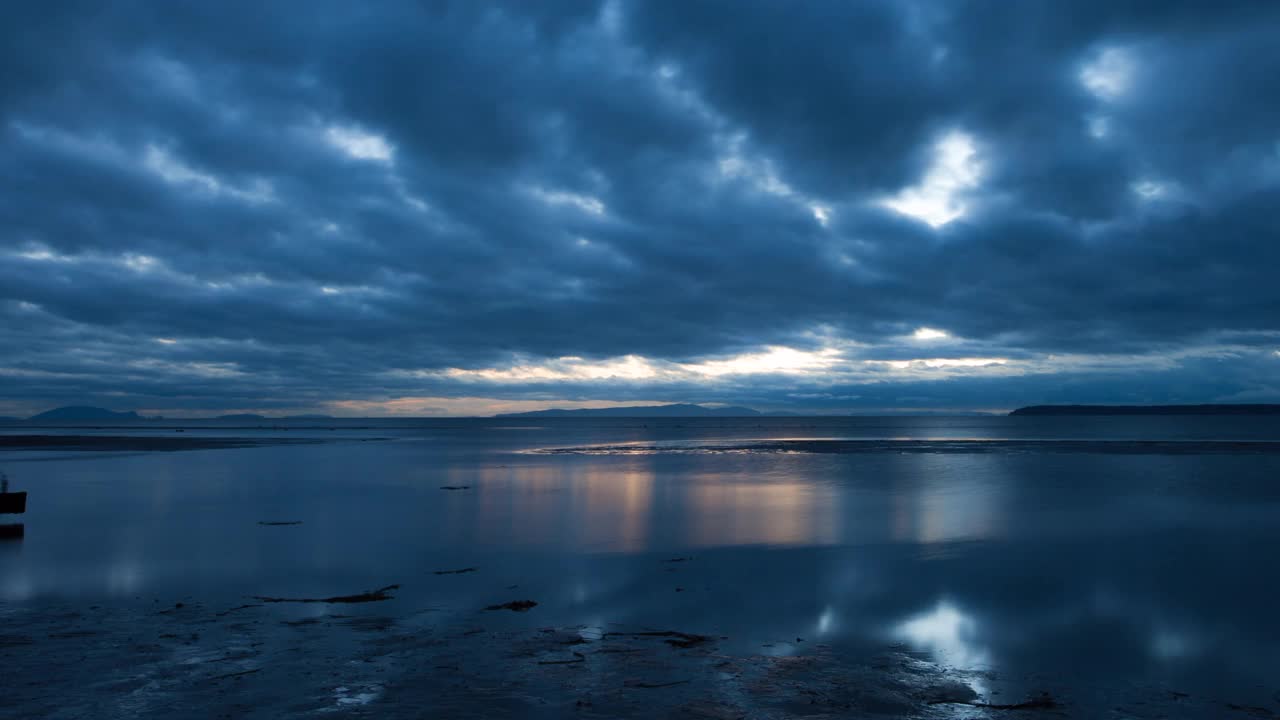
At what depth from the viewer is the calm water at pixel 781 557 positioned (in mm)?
11109

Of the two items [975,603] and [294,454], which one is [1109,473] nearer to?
[975,603]

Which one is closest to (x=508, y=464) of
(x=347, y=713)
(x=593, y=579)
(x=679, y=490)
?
(x=679, y=490)

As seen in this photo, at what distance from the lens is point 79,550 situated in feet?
61.0

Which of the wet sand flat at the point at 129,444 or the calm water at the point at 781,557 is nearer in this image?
the calm water at the point at 781,557

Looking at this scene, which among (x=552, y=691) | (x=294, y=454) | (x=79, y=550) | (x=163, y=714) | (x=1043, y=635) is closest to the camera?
(x=163, y=714)

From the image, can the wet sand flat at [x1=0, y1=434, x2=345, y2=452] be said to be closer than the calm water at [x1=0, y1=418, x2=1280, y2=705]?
No

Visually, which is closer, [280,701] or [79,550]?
[280,701]

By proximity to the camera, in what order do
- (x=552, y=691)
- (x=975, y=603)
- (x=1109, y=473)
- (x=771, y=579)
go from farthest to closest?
(x=1109, y=473), (x=771, y=579), (x=975, y=603), (x=552, y=691)

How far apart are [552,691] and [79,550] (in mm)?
16458

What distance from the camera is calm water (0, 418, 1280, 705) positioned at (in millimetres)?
11109

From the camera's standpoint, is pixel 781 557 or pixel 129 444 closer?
pixel 781 557

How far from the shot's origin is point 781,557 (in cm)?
1759

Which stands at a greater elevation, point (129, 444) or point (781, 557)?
point (129, 444)

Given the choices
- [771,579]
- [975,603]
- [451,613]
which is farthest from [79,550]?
[975,603]
